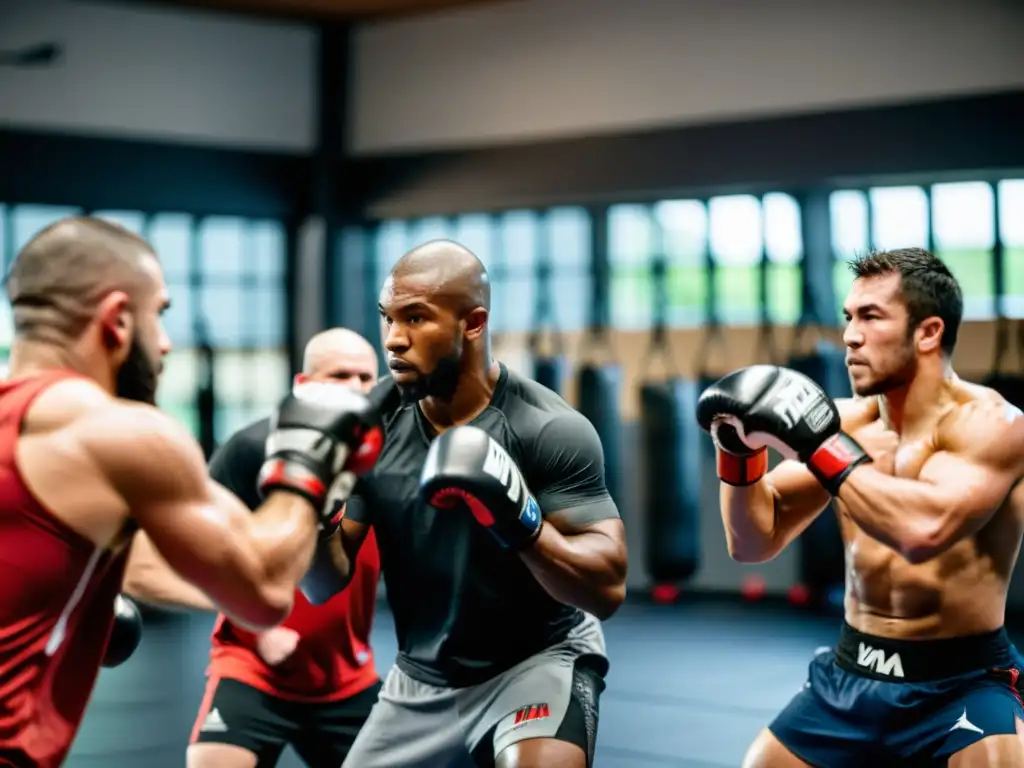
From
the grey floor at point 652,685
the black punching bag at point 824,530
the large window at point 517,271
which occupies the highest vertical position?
the large window at point 517,271

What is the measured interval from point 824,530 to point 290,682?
487cm

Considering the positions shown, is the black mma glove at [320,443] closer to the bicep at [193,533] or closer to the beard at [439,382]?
the bicep at [193,533]

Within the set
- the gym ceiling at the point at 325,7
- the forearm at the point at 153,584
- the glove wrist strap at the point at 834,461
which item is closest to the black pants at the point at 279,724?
the forearm at the point at 153,584

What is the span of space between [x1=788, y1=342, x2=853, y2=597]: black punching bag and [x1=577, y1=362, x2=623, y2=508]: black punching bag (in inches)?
46.6

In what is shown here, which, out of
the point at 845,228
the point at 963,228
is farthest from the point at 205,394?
the point at 963,228

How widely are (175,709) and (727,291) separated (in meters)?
4.70

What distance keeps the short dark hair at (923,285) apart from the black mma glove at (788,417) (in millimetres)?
406

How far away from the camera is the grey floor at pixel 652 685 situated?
5.05 meters

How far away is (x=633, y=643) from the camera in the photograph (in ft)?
23.8

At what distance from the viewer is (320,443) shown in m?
2.20

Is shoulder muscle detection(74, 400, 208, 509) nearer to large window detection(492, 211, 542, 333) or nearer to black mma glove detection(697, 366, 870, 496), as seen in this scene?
black mma glove detection(697, 366, 870, 496)

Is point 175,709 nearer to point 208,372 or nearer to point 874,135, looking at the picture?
point 208,372

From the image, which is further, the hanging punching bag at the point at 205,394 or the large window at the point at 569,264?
the large window at the point at 569,264

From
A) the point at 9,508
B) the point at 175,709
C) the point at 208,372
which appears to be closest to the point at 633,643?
the point at 175,709
